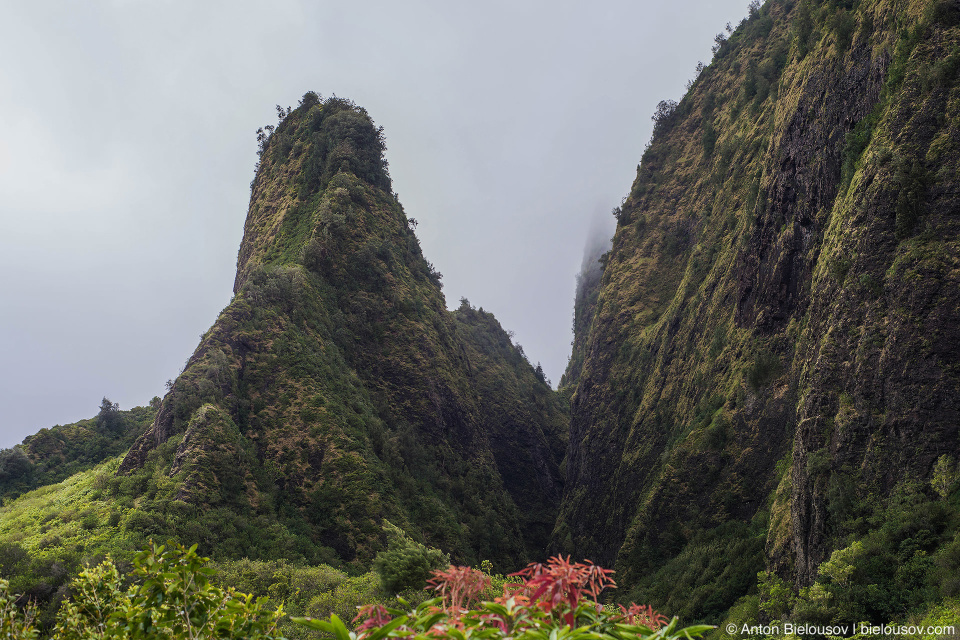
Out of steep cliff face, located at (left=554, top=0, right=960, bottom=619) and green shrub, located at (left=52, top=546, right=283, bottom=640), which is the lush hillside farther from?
green shrub, located at (left=52, top=546, right=283, bottom=640)

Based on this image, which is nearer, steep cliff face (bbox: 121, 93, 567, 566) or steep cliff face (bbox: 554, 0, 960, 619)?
steep cliff face (bbox: 554, 0, 960, 619)

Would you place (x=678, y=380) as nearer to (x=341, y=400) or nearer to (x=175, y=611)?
(x=341, y=400)

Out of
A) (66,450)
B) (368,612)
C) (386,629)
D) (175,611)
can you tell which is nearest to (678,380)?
(368,612)

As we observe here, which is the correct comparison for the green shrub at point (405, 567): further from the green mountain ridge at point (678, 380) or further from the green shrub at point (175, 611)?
the green shrub at point (175, 611)

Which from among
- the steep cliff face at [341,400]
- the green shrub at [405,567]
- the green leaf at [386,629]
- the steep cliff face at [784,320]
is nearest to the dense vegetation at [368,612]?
the green leaf at [386,629]

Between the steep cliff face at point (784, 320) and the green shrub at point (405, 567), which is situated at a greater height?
the steep cliff face at point (784, 320)

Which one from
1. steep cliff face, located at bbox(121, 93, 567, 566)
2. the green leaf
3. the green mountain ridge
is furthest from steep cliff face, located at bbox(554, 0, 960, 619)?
the green leaf
